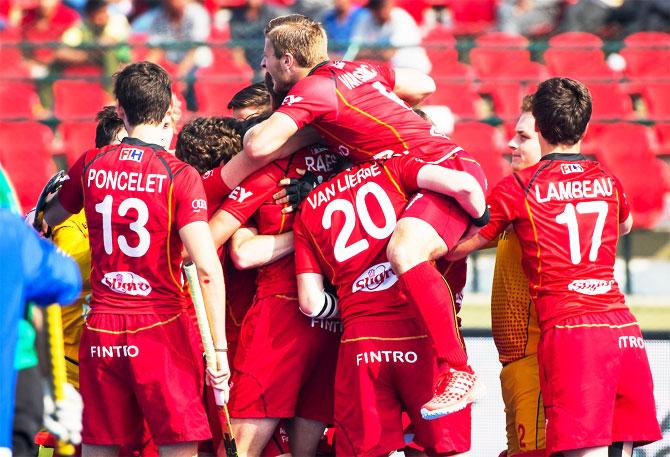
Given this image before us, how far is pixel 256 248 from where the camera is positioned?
17.7 feet

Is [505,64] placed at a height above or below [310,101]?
above

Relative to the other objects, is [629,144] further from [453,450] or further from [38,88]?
[453,450]

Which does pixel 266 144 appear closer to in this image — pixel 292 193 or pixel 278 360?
pixel 292 193

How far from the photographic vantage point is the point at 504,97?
11.1m

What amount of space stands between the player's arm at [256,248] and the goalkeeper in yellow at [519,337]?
105 cm

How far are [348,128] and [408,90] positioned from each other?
663 mm

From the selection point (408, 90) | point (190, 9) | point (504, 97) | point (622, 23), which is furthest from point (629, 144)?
point (408, 90)

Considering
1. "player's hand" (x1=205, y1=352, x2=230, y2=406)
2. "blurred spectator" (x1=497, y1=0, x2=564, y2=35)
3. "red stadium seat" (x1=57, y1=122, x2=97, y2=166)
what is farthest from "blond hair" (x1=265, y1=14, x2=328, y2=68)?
"blurred spectator" (x1=497, y1=0, x2=564, y2=35)

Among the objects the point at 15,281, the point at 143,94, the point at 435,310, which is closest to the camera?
the point at 15,281

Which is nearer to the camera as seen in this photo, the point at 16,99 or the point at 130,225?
the point at 130,225

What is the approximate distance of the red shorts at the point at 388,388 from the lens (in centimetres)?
512

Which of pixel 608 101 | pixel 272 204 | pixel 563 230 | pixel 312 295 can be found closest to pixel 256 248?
pixel 272 204

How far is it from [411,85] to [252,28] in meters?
5.46

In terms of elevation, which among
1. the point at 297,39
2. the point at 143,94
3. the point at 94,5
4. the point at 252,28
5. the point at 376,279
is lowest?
the point at 376,279
